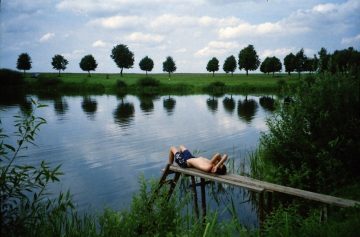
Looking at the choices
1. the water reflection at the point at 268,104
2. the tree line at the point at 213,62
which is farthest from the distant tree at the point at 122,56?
the water reflection at the point at 268,104

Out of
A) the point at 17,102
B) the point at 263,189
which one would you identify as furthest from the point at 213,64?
the point at 263,189

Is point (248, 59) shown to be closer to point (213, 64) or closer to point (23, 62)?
point (213, 64)

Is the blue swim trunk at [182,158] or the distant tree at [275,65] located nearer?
the blue swim trunk at [182,158]

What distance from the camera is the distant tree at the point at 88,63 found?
141 meters

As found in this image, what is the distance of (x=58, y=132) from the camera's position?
35594mm

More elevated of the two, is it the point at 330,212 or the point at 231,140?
the point at 330,212

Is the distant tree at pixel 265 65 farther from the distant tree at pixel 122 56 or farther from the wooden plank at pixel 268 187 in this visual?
the wooden plank at pixel 268 187

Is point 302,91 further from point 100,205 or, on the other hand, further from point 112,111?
point 112,111

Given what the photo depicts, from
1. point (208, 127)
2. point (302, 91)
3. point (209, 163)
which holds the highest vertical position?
point (302, 91)

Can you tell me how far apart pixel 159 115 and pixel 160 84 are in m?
58.1

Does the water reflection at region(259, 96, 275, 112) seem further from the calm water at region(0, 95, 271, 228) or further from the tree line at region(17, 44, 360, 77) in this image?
the tree line at region(17, 44, 360, 77)

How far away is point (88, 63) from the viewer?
14112cm

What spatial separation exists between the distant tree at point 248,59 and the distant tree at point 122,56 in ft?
143

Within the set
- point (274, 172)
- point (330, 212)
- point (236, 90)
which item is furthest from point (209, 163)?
point (236, 90)
